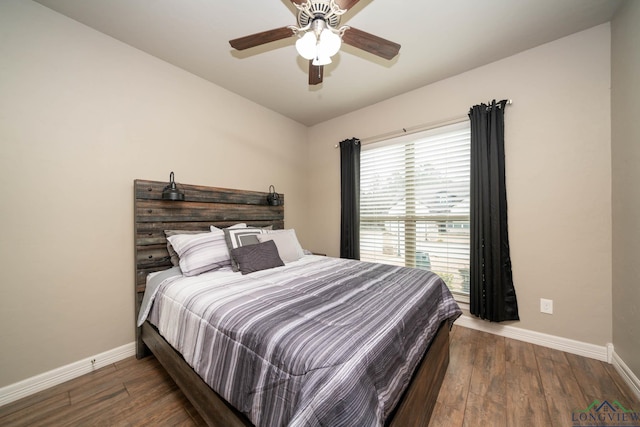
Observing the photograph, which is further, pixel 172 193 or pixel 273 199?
pixel 273 199

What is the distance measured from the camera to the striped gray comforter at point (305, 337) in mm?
764

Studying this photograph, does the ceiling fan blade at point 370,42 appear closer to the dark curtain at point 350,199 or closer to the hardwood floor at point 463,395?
the dark curtain at point 350,199

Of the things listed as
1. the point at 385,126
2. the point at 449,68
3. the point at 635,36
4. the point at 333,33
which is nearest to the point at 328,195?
the point at 385,126

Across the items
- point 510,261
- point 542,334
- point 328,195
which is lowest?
point 542,334

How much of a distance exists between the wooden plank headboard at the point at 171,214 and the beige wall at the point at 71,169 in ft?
0.32

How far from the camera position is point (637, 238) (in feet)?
4.98

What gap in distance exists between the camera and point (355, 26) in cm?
188

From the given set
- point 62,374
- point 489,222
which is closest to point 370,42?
point 489,222

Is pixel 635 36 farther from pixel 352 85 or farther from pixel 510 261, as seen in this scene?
pixel 352 85

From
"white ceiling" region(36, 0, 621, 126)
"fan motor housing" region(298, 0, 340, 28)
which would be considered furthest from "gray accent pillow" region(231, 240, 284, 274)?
"white ceiling" region(36, 0, 621, 126)

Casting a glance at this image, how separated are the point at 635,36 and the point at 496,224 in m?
1.52

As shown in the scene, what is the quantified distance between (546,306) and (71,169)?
4.15 m

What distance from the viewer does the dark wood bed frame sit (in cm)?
112

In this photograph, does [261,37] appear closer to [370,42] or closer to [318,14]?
[318,14]
